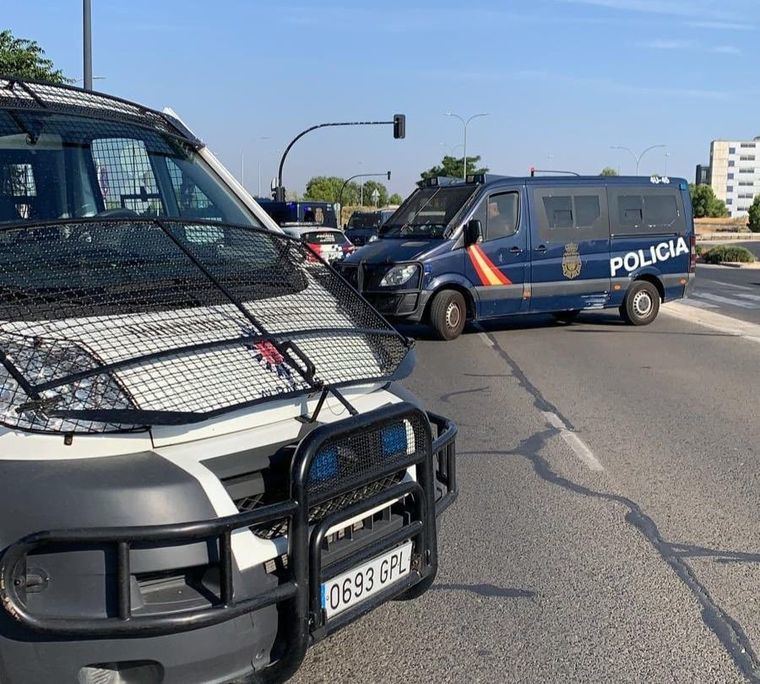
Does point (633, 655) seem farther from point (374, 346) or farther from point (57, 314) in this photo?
point (57, 314)

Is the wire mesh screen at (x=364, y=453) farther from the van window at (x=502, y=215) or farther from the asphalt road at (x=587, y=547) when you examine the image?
the van window at (x=502, y=215)

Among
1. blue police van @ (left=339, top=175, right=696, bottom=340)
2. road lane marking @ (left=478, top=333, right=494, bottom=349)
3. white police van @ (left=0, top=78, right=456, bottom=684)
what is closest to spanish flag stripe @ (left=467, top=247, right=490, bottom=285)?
blue police van @ (left=339, top=175, right=696, bottom=340)

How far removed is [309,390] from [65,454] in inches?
33.1

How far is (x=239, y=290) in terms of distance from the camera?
3.77m

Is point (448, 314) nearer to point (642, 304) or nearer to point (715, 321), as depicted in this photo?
point (642, 304)

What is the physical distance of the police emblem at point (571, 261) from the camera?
46.5 ft

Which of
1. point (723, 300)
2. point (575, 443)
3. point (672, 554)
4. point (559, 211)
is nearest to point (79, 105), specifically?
point (672, 554)

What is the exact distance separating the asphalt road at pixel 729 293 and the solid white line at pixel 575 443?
9.57 metres

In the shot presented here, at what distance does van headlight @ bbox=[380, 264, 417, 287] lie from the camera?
12891 mm

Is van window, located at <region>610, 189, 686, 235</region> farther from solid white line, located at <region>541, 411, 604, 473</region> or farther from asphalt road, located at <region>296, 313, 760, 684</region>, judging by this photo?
solid white line, located at <region>541, 411, 604, 473</region>

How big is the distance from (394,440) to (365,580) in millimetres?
474

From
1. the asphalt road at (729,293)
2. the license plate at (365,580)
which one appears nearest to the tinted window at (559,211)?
the asphalt road at (729,293)

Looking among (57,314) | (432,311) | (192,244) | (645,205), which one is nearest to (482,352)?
(432,311)

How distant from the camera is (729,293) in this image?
23109 millimetres
